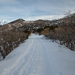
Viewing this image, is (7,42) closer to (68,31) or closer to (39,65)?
(39,65)

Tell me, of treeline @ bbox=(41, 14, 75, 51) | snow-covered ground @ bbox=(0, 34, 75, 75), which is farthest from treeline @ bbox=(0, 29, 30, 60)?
treeline @ bbox=(41, 14, 75, 51)

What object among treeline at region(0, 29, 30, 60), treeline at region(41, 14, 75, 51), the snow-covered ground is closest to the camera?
the snow-covered ground

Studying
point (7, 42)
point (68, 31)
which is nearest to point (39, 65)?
point (68, 31)

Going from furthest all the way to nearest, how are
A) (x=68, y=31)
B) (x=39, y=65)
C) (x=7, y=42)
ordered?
(x=7, y=42) → (x=68, y=31) → (x=39, y=65)

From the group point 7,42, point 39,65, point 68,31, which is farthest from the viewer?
point 7,42

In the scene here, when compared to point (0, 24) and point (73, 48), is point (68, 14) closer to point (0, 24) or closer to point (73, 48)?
point (73, 48)

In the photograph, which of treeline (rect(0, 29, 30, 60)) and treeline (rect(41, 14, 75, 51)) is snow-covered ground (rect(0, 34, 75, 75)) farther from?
treeline (rect(41, 14, 75, 51))

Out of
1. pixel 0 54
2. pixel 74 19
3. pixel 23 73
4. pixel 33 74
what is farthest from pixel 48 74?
pixel 0 54

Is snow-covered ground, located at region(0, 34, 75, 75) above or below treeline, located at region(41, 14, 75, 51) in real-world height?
below

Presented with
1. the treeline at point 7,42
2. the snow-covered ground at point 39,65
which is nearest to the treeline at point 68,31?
the snow-covered ground at point 39,65

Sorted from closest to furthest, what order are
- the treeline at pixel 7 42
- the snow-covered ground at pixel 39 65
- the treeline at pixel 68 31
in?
1. the snow-covered ground at pixel 39 65
2. the treeline at pixel 68 31
3. the treeline at pixel 7 42

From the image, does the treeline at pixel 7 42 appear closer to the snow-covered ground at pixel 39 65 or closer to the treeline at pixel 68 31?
the snow-covered ground at pixel 39 65

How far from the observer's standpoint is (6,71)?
4.45 metres

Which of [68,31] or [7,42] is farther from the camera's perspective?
[7,42]
